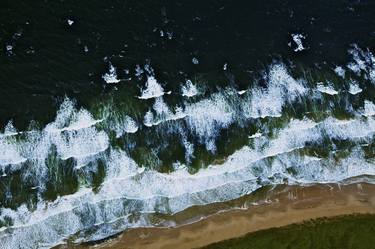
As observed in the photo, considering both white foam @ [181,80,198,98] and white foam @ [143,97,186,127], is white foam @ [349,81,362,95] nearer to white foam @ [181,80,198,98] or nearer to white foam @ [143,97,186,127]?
white foam @ [181,80,198,98]

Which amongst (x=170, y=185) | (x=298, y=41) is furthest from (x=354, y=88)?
(x=170, y=185)

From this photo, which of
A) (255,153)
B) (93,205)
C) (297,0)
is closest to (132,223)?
(93,205)

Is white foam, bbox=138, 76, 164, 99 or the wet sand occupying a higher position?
white foam, bbox=138, 76, 164, 99

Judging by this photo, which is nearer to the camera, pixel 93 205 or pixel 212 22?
pixel 93 205

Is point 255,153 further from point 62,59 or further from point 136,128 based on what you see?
point 62,59

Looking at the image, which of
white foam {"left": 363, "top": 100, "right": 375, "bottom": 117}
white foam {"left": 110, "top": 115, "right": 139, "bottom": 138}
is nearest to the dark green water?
white foam {"left": 363, "top": 100, "right": 375, "bottom": 117}

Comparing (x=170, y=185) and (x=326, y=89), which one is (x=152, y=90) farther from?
(x=326, y=89)
